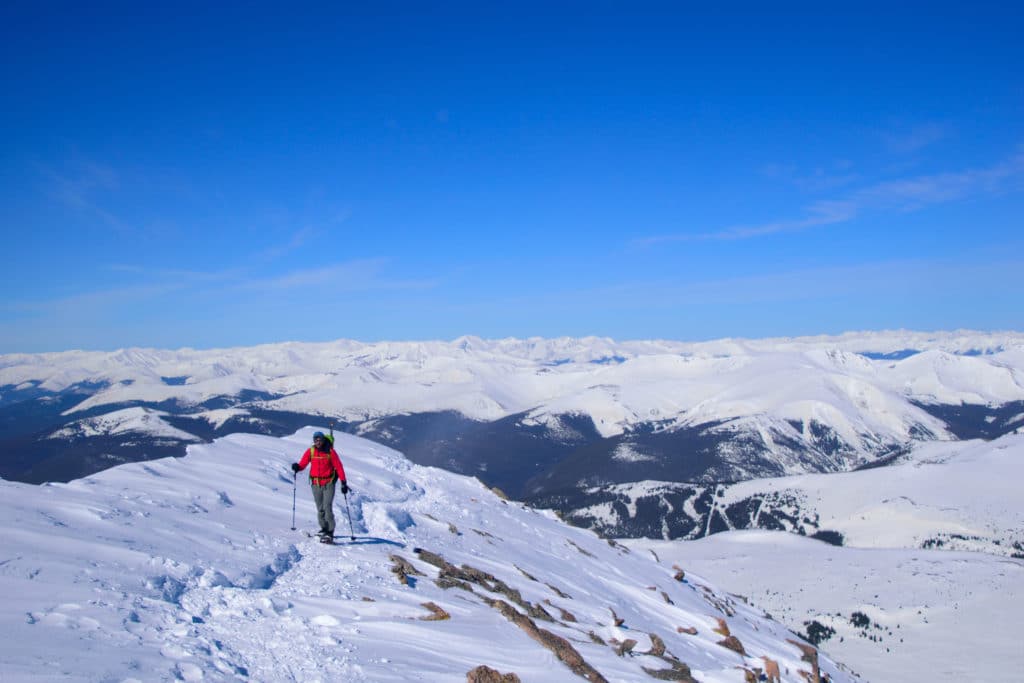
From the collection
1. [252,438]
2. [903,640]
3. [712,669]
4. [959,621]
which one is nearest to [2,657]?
[712,669]

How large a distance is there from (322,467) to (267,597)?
5.58 meters

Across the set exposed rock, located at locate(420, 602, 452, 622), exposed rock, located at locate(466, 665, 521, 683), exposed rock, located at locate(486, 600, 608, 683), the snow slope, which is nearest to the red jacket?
exposed rock, located at locate(420, 602, 452, 622)

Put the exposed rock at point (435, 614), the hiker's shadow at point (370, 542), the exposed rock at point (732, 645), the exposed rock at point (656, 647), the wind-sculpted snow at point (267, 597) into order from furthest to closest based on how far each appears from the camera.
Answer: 1. the exposed rock at point (732, 645)
2. the exposed rock at point (656, 647)
3. the hiker's shadow at point (370, 542)
4. the exposed rock at point (435, 614)
5. the wind-sculpted snow at point (267, 597)

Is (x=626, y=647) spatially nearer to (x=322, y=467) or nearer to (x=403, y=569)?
(x=403, y=569)

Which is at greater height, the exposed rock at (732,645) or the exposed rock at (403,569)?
the exposed rock at (403,569)

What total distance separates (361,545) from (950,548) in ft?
723

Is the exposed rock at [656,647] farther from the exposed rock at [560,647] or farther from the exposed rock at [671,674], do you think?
the exposed rock at [560,647]

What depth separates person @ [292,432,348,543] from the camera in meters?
18.9

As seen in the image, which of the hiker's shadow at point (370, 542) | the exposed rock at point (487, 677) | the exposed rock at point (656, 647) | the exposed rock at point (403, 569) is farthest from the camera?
the exposed rock at point (656, 647)

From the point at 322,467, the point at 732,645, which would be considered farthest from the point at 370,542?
the point at 732,645

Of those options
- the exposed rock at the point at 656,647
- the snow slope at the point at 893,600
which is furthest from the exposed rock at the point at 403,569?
the snow slope at the point at 893,600

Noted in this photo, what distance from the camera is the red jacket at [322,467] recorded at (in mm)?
18922

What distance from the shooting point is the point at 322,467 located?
62.4ft

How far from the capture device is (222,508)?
68.6 feet
